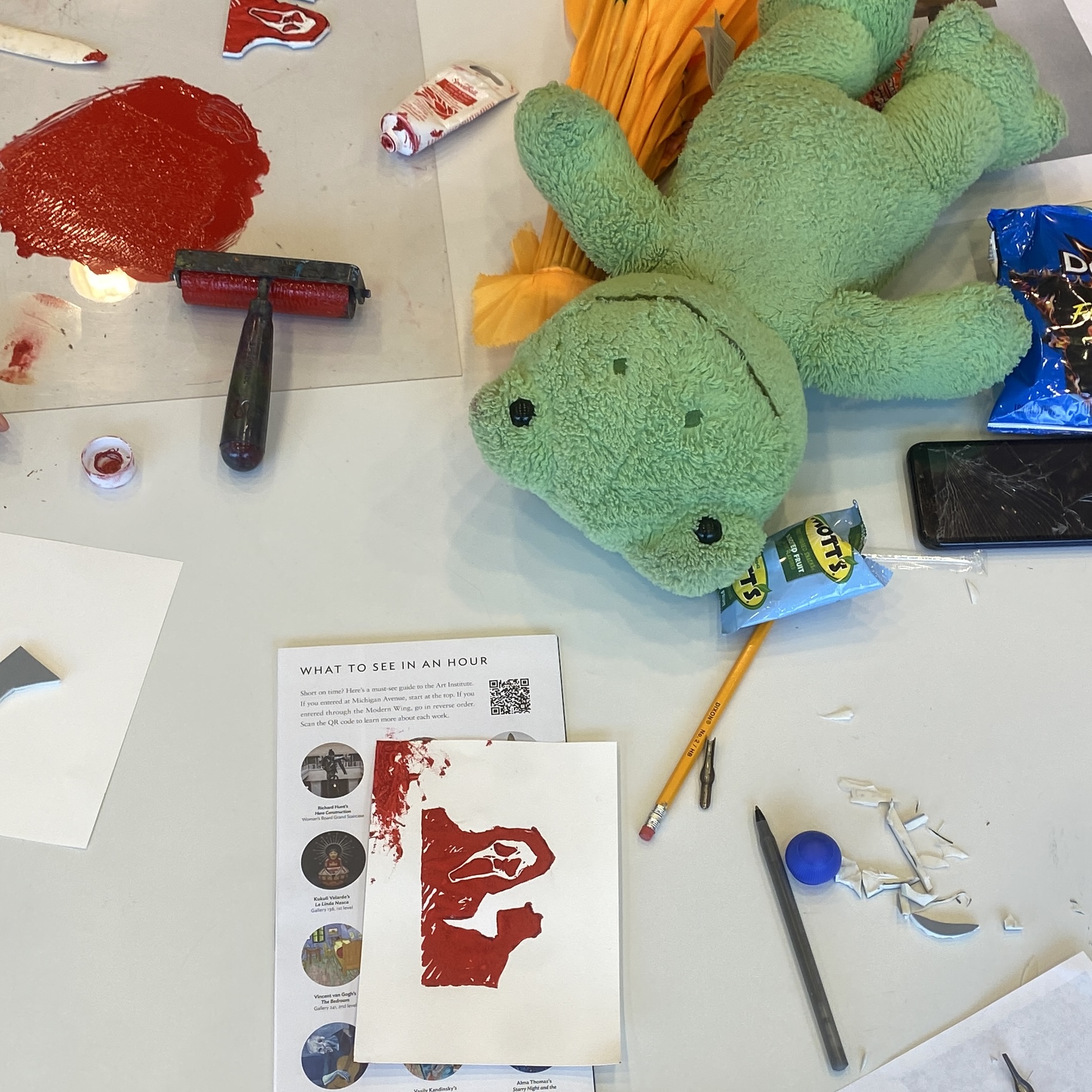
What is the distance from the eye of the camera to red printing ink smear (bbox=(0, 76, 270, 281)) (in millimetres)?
916

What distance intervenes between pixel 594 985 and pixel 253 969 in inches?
9.9

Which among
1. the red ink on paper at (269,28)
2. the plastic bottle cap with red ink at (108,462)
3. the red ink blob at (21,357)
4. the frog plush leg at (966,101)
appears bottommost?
the plastic bottle cap with red ink at (108,462)

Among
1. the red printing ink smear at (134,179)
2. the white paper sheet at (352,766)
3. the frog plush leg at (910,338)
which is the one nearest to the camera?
the white paper sheet at (352,766)

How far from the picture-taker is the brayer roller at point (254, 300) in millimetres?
813

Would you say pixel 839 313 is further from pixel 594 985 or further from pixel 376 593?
pixel 594 985

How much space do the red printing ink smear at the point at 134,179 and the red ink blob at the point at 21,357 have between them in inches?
3.7

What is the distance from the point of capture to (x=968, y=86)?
32.4 inches

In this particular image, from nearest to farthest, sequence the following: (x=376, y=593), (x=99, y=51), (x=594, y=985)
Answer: (x=594, y=985), (x=376, y=593), (x=99, y=51)

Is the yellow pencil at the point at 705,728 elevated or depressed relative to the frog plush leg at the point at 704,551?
depressed

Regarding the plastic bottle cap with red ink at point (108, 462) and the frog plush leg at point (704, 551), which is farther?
the plastic bottle cap with red ink at point (108, 462)

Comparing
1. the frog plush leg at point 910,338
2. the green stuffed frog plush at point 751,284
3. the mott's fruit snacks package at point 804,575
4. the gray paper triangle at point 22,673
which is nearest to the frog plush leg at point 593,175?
the green stuffed frog plush at point 751,284

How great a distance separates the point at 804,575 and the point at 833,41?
1.51 ft

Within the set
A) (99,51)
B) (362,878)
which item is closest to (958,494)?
(362,878)

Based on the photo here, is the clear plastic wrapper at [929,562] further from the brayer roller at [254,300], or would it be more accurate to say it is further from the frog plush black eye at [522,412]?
the brayer roller at [254,300]
